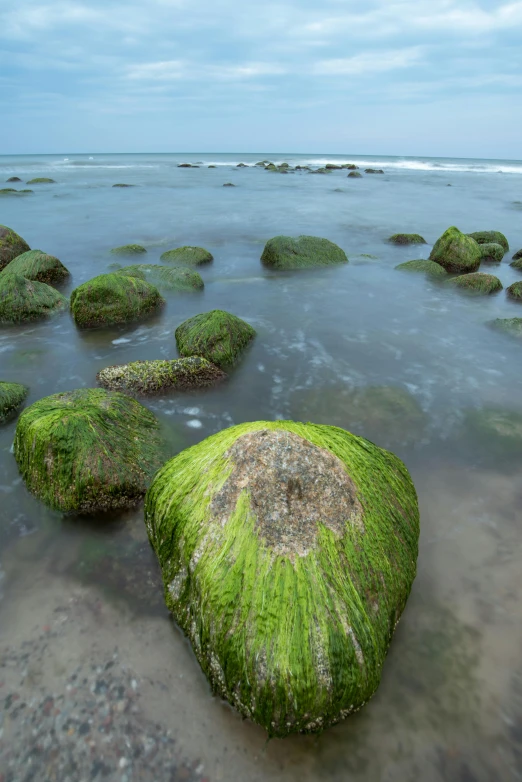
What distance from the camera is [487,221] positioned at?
2447cm

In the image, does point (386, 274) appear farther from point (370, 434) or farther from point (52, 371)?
point (52, 371)

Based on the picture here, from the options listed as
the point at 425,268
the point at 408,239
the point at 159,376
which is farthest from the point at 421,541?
the point at 408,239

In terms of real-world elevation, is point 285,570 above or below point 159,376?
above

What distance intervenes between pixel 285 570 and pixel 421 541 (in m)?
2.03

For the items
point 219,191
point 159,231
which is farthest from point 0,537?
point 219,191

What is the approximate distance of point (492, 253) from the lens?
624 inches

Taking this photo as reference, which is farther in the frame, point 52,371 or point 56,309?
point 56,309

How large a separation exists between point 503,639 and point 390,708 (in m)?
1.15

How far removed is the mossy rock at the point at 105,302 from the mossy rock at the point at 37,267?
3198 mm

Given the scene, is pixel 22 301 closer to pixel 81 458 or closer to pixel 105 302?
pixel 105 302

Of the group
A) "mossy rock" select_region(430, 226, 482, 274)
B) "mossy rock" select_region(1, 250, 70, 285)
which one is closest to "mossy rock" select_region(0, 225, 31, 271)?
"mossy rock" select_region(1, 250, 70, 285)

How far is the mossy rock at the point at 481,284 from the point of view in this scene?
40.5 ft

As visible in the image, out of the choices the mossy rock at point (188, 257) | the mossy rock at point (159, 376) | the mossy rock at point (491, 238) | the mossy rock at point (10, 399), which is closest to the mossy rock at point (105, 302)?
the mossy rock at point (159, 376)

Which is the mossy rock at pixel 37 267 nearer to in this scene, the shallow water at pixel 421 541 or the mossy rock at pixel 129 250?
the shallow water at pixel 421 541
